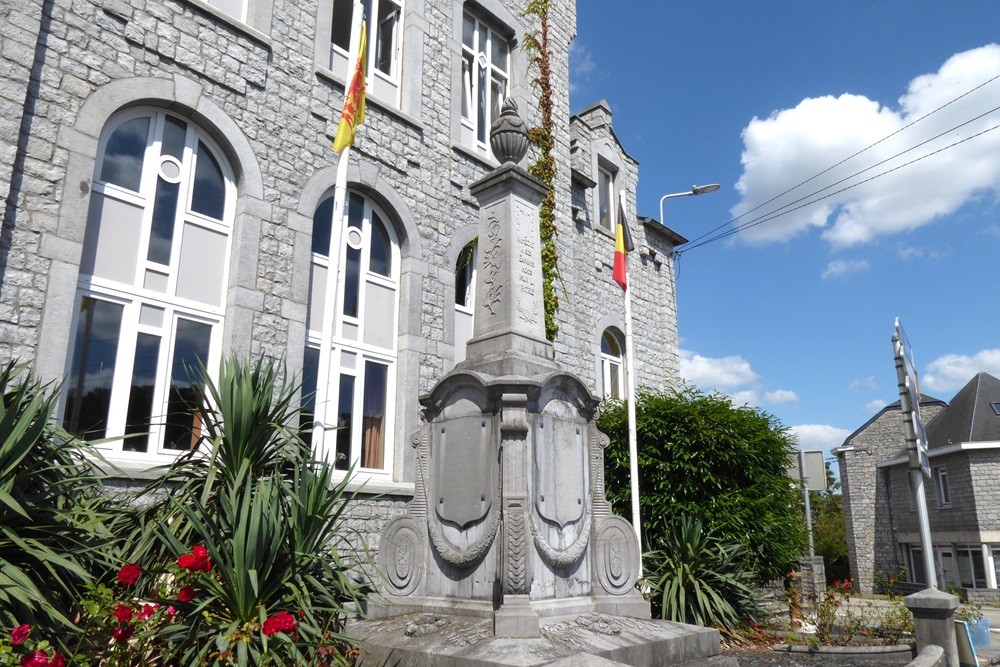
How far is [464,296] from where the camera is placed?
36.8ft

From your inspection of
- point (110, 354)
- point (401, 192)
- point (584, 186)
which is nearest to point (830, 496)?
point (584, 186)

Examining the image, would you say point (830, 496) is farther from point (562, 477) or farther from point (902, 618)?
point (562, 477)

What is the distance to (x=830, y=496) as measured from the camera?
50250 millimetres

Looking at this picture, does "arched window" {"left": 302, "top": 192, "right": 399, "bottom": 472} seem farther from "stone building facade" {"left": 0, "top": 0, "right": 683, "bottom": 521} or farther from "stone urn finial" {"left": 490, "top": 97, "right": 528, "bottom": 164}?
"stone urn finial" {"left": 490, "top": 97, "right": 528, "bottom": 164}

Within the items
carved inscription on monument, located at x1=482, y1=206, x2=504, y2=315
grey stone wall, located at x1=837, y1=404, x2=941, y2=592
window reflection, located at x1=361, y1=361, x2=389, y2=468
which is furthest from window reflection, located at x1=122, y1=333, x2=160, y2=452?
grey stone wall, located at x1=837, y1=404, x2=941, y2=592

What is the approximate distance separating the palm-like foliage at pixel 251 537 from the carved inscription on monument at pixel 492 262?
80.2 inches

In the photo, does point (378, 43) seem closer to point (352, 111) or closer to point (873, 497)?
point (352, 111)

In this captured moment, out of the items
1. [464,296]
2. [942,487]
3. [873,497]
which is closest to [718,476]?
[464,296]

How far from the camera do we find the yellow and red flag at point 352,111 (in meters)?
7.93

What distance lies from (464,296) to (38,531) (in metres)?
7.41

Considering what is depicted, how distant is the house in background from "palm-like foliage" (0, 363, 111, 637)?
20.6m

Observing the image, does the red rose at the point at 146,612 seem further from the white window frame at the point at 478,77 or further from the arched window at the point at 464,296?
the white window frame at the point at 478,77

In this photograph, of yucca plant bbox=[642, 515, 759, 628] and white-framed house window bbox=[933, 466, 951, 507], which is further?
white-framed house window bbox=[933, 466, 951, 507]

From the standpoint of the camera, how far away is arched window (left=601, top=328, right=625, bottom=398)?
14.9 metres
